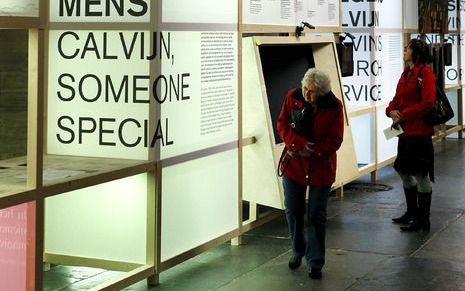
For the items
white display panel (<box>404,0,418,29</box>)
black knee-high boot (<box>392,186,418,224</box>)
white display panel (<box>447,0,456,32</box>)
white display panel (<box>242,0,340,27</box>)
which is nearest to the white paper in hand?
black knee-high boot (<box>392,186,418,224</box>)

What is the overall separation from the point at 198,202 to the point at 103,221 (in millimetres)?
878

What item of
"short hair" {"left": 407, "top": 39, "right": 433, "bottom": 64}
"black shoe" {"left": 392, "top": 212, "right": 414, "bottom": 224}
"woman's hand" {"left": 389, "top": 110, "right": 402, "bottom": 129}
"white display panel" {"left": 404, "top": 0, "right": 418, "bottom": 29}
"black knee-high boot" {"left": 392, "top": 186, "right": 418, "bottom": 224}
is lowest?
"black shoe" {"left": 392, "top": 212, "right": 414, "bottom": 224}

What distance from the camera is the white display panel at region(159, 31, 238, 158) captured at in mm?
7066

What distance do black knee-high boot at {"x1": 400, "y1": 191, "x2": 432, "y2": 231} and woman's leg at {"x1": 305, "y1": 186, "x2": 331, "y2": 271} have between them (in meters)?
2.07

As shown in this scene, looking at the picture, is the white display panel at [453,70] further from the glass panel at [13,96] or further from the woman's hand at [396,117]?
the glass panel at [13,96]

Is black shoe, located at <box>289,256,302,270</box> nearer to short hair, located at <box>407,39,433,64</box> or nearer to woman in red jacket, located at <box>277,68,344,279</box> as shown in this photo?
woman in red jacket, located at <box>277,68,344,279</box>

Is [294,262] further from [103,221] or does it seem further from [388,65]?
[388,65]

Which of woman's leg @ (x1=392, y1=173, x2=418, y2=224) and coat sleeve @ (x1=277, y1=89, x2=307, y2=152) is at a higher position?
coat sleeve @ (x1=277, y1=89, x2=307, y2=152)

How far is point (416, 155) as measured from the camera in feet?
28.5

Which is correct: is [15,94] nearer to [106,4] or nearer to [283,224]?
[106,4]

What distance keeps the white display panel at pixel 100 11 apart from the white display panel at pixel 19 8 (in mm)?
1557

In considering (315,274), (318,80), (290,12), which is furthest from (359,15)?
(315,274)

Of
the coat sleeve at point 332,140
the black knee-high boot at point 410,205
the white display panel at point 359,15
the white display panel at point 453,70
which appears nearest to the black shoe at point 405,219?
the black knee-high boot at point 410,205

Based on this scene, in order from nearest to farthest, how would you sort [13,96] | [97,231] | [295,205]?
1. [13,96]
2. [97,231]
3. [295,205]
